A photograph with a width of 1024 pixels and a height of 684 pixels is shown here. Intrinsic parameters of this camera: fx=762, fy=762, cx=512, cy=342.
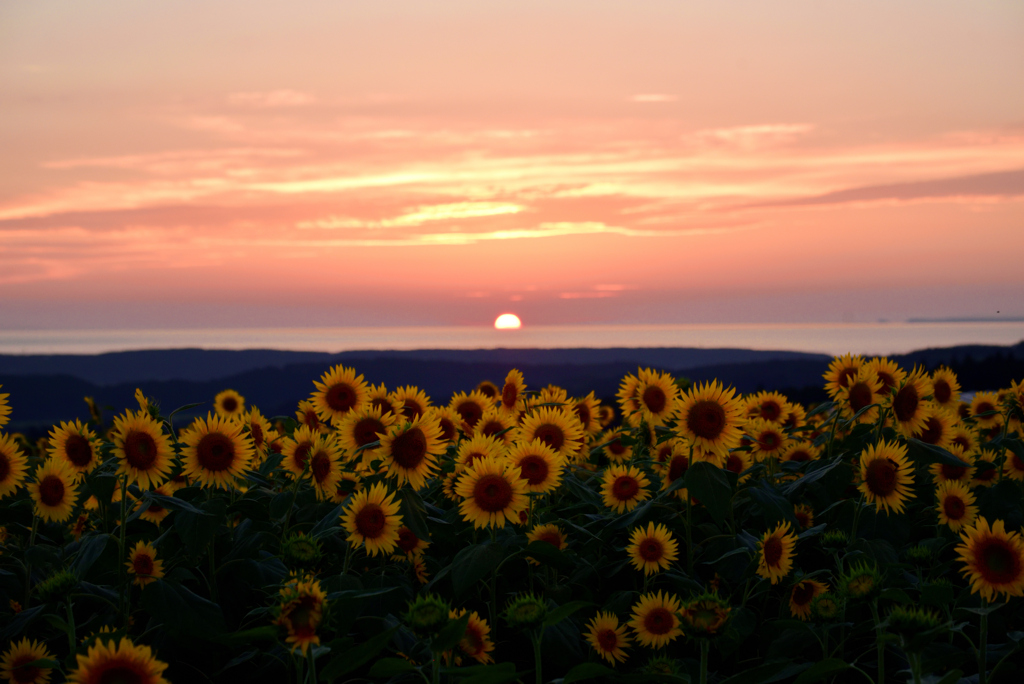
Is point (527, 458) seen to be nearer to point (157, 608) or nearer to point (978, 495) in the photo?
point (157, 608)

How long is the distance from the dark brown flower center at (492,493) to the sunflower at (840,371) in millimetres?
3236

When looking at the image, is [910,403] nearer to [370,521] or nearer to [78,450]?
[370,521]

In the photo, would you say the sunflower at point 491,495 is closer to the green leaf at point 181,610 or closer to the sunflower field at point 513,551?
the sunflower field at point 513,551

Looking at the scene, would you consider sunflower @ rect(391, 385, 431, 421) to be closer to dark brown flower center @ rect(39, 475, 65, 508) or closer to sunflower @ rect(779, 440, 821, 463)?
dark brown flower center @ rect(39, 475, 65, 508)

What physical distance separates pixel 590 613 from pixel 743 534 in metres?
1.03

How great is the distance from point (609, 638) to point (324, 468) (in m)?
1.92

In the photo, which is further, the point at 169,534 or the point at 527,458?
the point at 527,458

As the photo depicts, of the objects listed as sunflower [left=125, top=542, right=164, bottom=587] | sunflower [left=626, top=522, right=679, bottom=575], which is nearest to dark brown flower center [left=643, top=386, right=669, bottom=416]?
sunflower [left=626, top=522, right=679, bottom=575]

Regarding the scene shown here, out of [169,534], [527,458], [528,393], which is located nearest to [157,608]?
[169,534]

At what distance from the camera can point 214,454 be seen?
4.33 metres

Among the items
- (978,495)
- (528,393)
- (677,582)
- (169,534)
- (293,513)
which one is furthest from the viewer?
(528,393)

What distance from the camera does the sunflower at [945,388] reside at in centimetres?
682

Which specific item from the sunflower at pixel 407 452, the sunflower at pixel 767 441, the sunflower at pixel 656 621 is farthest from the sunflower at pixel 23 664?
the sunflower at pixel 767 441

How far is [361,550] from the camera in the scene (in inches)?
177
